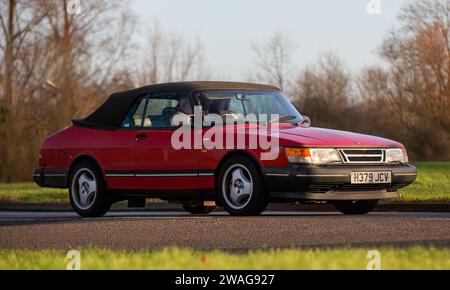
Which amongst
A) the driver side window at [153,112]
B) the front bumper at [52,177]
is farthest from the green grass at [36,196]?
the driver side window at [153,112]

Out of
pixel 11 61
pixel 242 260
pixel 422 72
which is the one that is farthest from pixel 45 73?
pixel 242 260

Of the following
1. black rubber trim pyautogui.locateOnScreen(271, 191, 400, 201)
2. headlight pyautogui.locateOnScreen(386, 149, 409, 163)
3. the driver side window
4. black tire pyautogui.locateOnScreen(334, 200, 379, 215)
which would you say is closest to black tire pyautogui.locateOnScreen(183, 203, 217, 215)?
the driver side window

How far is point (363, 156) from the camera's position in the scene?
41.4 feet

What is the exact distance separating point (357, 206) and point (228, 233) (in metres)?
3.76

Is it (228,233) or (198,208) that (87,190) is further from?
(228,233)

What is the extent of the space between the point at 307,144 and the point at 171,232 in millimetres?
2130

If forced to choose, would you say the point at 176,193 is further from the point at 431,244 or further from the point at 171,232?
the point at 431,244

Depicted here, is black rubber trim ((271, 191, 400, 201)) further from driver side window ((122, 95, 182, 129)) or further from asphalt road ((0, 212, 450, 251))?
driver side window ((122, 95, 182, 129))

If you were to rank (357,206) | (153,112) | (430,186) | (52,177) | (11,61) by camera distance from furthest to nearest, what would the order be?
(11,61), (430,186), (52,177), (357,206), (153,112)

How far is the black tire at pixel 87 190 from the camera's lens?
45.8 feet

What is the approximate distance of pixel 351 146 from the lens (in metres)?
12.5

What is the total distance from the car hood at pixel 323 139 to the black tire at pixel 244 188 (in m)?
0.51

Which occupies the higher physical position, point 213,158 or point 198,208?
point 213,158

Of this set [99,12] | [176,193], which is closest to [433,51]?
[99,12]
